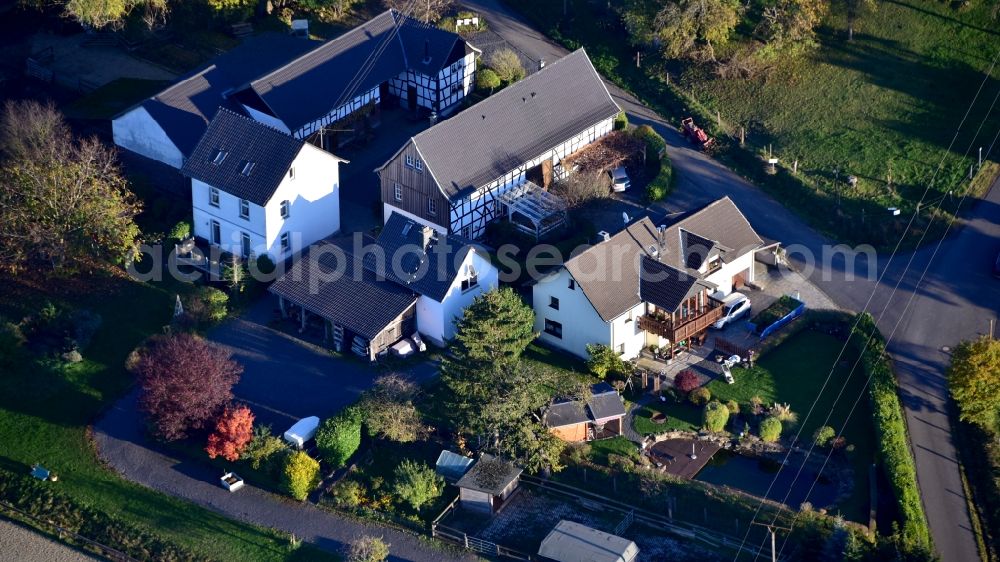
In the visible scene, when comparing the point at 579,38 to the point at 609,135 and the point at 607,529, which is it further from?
the point at 607,529

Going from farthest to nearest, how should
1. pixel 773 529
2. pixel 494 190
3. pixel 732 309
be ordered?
pixel 494 190
pixel 732 309
pixel 773 529

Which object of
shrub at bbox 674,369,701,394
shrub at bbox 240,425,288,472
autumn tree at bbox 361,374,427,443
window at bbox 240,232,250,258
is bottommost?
shrub at bbox 240,425,288,472

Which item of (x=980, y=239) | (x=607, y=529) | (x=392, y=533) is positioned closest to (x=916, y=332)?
(x=980, y=239)

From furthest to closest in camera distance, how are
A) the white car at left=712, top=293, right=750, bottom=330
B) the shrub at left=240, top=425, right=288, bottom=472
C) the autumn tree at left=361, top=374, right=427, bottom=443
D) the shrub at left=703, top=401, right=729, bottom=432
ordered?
1. the white car at left=712, top=293, right=750, bottom=330
2. the shrub at left=703, top=401, right=729, bottom=432
3. the autumn tree at left=361, top=374, right=427, bottom=443
4. the shrub at left=240, top=425, right=288, bottom=472

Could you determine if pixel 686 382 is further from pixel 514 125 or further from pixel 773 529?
pixel 514 125

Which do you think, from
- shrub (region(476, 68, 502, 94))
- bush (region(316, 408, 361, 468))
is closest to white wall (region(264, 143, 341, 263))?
bush (region(316, 408, 361, 468))

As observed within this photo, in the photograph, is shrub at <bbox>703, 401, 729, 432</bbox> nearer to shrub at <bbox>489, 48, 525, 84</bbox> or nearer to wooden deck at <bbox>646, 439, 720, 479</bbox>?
wooden deck at <bbox>646, 439, 720, 479</bbox>

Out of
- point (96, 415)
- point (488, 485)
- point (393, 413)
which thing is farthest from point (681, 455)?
point (96, 415)
